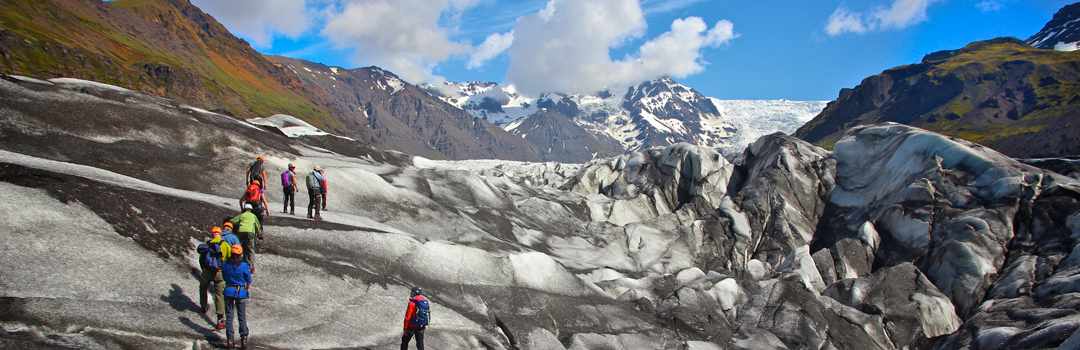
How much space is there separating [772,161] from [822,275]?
22.4 meters

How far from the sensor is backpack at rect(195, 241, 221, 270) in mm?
13055

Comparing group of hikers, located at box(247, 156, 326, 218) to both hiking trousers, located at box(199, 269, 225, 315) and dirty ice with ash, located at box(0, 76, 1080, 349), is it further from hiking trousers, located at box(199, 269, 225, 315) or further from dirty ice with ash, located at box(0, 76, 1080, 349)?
hiking trousers, located at box(199, 269, 225, 315)

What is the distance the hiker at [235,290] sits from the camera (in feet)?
41.7

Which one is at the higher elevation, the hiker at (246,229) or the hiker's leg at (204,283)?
the hiker at (246,229)

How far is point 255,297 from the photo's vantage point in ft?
51.7

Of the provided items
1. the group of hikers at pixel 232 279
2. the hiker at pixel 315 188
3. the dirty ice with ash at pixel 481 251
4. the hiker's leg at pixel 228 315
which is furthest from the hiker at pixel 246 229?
the hiker at pixel 315 188

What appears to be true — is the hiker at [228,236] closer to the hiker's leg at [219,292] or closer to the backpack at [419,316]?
the hiker's leg at [219,292]

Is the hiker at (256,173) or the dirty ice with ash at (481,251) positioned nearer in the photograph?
the dirty ice with ash at (481,251)

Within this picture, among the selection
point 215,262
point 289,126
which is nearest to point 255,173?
point 215,262

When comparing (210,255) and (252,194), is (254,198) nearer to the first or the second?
(252,194)

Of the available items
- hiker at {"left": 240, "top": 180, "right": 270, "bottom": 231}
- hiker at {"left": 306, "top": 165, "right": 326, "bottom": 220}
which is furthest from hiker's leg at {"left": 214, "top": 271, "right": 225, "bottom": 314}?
hiker at {"left": 306, "top": 165, "right": 326, "bottom": 220}

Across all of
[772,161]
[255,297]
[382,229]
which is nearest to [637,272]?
[382,229]

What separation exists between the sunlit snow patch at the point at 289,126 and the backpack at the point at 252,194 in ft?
79.3

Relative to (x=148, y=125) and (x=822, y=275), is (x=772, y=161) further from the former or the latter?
(x=148, y=125)
